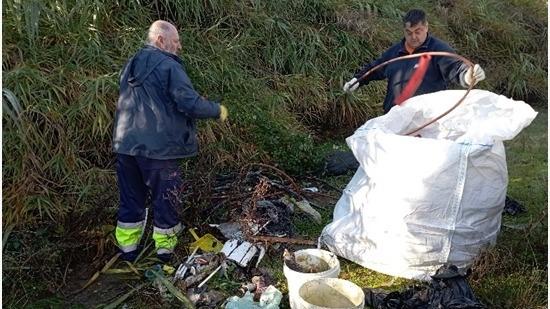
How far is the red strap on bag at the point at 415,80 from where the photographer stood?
3559 millimetres

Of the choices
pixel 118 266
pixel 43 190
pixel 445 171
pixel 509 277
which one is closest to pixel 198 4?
pixel 43 190

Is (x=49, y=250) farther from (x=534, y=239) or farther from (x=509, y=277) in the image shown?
(x=534, y=239)

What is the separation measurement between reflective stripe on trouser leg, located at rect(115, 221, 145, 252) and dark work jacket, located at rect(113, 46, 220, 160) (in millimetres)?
442

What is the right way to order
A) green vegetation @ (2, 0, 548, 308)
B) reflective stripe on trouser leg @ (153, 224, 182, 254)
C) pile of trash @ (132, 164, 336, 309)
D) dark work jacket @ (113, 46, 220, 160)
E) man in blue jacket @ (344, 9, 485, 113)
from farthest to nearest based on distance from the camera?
man in blue jacket @ (344, 9, 485, 113), reflective stripe on trouser leg @ (153, 224, 182, 254), green vegetation @ (2, 0, 548, 308), dark work jacket @ (113, 46, 220, 160), pile of trash @ (132, 164, 336, 309)

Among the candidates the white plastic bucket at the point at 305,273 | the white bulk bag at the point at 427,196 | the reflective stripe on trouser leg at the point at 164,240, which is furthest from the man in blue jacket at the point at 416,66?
the reflective stripe on trouser leg at the point at 164,240

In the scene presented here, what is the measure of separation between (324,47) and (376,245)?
3363mm

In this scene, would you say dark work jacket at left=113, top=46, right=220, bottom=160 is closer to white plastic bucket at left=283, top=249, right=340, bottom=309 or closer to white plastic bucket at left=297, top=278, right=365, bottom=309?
white plastic bucket at left=283, top=249, right=340, bottom=309

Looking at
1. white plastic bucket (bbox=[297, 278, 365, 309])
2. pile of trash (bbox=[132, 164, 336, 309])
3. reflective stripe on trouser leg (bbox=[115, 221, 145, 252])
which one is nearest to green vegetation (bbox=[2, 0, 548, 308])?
reflective stripe on trouser leg (bbox=[115, 221, 145, 252])

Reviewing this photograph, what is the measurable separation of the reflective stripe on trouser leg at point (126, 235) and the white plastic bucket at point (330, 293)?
1173 millimetres

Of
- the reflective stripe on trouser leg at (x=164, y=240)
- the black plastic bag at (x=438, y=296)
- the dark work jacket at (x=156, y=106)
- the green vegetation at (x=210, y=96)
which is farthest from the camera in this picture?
the reflective stripe on trouser leg at (x=164, y=240)

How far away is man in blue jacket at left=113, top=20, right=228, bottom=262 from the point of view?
9.95ft

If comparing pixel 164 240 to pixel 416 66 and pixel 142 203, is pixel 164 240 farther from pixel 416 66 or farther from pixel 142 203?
pixel 416 66

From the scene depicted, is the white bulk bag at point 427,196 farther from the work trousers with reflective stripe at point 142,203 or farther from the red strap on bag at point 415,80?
the work trousers with reflective stripe at point 142,203

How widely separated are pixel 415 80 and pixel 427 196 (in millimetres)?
1057
